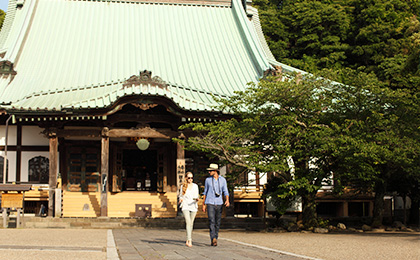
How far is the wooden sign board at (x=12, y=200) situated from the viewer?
54.8 feet

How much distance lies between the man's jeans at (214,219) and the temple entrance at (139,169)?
16.0 meters

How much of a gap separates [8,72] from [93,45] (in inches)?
170

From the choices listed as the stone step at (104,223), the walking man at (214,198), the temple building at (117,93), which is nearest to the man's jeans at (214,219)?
the walking man at (214,198)

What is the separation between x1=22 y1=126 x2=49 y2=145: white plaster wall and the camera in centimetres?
2181

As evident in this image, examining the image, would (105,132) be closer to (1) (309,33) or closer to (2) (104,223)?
(2) (104,223)

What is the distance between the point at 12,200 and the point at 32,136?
18.1 feet

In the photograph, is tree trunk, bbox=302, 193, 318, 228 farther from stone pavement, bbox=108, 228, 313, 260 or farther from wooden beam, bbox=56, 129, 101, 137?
wooden beam, bbox=56, 129, 101, 137

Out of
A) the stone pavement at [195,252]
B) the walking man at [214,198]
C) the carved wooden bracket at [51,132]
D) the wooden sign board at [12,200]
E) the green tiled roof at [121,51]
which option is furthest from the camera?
the green tiled roof at [121,51]

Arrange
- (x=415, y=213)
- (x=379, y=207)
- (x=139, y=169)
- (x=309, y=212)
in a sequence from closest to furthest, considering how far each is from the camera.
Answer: (x=309, y=212) < (x=379, y=207) < (x=415, y=213) < (x=139, y=169)

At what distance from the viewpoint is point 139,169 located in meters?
27.5

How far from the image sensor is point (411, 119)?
15.8 meters

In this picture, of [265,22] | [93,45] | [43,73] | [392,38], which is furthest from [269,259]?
[265,22]

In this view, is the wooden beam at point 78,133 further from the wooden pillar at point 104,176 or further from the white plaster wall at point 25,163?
the white plaster wall at point 25,163

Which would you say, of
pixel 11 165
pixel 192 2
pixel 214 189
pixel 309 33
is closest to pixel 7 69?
pixel 11 165
